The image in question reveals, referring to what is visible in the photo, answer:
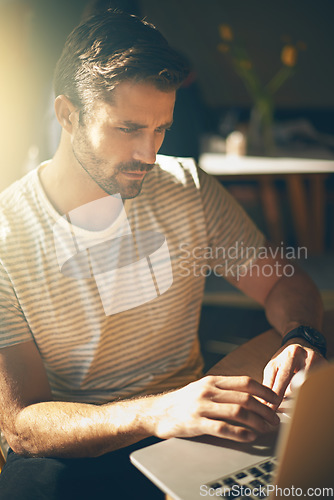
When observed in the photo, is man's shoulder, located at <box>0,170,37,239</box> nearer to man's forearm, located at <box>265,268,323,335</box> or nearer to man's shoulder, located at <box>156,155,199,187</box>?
man's shoulder, located at <box>156,155,199,187</box>

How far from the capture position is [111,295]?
1030 millimetres

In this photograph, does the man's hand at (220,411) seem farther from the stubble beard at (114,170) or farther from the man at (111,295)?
the stubble beard at (114,170)

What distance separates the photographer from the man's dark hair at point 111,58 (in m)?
0.87

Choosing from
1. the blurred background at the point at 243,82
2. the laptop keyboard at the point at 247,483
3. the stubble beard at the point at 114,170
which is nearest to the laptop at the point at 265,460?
the laptop keyboard at the point at 247,483

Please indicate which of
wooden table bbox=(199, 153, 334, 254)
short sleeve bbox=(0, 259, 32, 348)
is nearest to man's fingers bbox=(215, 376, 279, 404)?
short sleeve bbox=(0, 259, 32, 348)

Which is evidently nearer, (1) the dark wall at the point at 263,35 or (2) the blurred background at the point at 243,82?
(2) the blurred background at the point at 243,82

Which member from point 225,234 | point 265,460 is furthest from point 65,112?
point 265,460

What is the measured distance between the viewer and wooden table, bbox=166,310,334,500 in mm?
931

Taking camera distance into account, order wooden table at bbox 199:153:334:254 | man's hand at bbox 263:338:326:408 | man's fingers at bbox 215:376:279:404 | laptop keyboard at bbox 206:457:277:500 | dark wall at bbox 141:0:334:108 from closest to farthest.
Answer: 1. laptop keyboard at bbox 206:457:277:500
2. man's fingers at bbox 215:376:279:404
3. man's hand at bbox 263:338:326:408
4. wooden table at bbox 199:153:334:254
5. dark wall at bbox 141:0:334:108

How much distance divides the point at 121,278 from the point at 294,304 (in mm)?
420

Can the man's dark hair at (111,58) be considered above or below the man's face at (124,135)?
above

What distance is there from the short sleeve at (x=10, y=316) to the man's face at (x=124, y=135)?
271 mm

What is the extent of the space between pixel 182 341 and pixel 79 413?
0.37m

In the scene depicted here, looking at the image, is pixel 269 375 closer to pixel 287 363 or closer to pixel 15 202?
pixel 287 363
